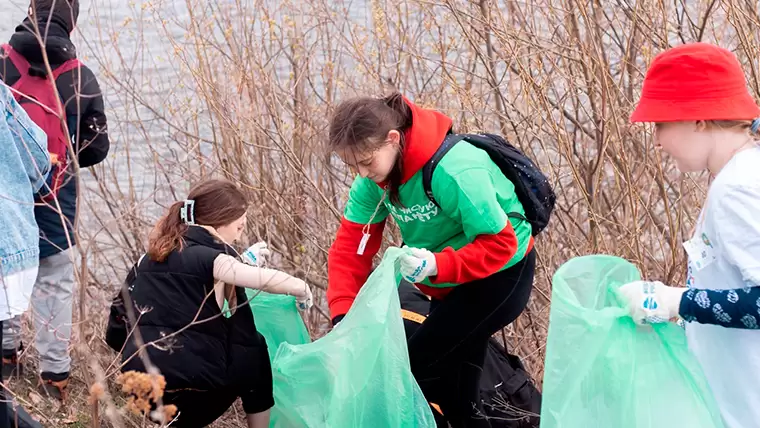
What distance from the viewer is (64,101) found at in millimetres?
3369

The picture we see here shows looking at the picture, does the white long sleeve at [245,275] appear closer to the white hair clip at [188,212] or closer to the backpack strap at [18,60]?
the white hair clip at [188,212]

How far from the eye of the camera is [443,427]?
3.05m

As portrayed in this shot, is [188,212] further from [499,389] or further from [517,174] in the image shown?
[499,389]

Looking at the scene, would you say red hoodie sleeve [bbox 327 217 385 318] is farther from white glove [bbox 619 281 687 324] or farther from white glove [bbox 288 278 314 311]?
white glove [bbox 619 281 687 324]

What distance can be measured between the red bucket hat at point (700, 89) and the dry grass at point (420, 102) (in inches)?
48.5

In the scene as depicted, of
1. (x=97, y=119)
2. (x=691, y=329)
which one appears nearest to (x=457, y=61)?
(x=97, y=119)

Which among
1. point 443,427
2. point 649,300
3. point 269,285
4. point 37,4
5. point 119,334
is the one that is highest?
point 37,4

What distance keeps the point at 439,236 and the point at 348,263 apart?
34cm

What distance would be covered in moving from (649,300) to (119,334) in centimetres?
164

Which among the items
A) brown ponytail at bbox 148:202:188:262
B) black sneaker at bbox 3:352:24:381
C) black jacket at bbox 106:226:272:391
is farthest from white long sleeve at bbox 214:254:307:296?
black sneaker at bbox 3:352:24:381

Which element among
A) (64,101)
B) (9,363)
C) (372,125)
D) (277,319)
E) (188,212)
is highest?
(372,125)

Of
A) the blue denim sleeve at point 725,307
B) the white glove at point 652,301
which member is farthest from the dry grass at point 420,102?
the blue denim sleeve at point 725,307

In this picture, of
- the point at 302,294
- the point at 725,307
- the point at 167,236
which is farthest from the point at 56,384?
the point at 725,307

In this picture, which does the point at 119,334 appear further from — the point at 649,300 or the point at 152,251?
the point at 649,300
